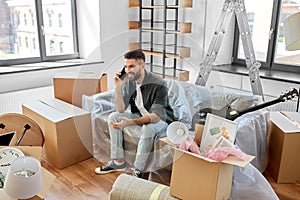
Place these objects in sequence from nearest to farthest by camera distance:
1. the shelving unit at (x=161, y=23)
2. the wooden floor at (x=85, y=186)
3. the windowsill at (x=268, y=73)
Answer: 1. the wooden floor at (x=85, y=186)
2. the windowsill at (x=268, y=73)
3. the shelving unit at (x=161, y=23)

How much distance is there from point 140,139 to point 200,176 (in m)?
0.38

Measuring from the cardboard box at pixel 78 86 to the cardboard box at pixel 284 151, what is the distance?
137 centimetres

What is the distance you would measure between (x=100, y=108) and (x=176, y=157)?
0.94 m

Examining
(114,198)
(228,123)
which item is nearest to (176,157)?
(228,123)

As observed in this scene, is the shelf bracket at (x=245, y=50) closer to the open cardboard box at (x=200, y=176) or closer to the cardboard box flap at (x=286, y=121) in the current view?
the cardboard box flap at (x=286, y=121)

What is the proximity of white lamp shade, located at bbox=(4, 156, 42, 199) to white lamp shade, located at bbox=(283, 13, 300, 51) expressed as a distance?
1190mm

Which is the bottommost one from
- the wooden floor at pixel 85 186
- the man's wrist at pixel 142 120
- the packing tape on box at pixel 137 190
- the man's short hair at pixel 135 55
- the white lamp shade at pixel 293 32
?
the wooden floor at pixel 85 186

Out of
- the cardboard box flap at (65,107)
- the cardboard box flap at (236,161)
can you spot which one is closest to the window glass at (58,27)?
the cardboard box flap at (65,107)

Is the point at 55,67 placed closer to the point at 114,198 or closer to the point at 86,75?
the point at 86,75

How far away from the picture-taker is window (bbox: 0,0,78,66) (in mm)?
3184

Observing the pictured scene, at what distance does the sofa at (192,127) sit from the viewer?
65.2 inches

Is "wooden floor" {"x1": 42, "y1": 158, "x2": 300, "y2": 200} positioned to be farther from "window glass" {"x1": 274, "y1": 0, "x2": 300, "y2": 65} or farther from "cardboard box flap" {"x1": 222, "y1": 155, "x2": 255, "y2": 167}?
"window glass" {"x1": 274, "y1": 0, "x2": 300, "y2": 65}

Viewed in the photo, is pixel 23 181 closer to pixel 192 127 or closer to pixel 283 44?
pixel 192 127

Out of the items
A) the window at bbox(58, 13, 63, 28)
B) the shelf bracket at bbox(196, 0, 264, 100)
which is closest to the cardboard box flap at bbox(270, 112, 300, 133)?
the shelf bracket at bbox(196, 0, 264, 100)
